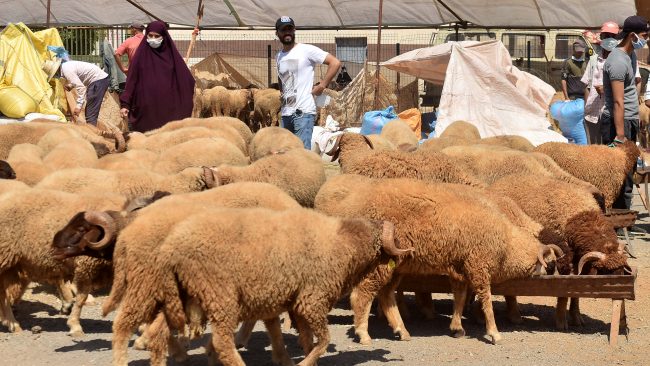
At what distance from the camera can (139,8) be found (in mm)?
24375

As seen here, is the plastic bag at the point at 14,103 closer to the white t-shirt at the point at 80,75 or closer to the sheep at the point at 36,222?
the white t-shirt at the point at 80,75

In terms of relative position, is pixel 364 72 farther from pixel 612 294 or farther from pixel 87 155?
pixel 612 294

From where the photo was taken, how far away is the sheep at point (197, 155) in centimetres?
1025

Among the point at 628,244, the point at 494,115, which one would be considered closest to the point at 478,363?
the point at 628,244

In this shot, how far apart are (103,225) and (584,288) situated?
12.4 feet

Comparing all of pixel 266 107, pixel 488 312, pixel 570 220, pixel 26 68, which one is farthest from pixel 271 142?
pixel 266 107

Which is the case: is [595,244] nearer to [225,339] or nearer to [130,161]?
[225,339]

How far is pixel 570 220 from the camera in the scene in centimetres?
863

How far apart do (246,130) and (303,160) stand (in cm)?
365

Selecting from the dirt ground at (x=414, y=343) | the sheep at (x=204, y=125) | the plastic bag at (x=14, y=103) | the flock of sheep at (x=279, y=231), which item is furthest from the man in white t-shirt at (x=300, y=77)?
the plastic bag at (x=14, y=103)

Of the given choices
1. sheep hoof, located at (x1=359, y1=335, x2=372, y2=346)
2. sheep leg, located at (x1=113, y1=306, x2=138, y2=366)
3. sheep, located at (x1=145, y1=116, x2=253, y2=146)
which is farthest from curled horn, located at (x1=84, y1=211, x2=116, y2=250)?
sheep, located at (x1=145, y1=116, x2=253, y2=146)

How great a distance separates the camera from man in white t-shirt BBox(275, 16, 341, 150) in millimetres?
12508

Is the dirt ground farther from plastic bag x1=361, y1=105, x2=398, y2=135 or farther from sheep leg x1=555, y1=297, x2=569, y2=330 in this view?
plastic bag x1=361, y1=105, x2=398, y2=135

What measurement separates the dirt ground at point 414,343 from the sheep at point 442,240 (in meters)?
0.23
